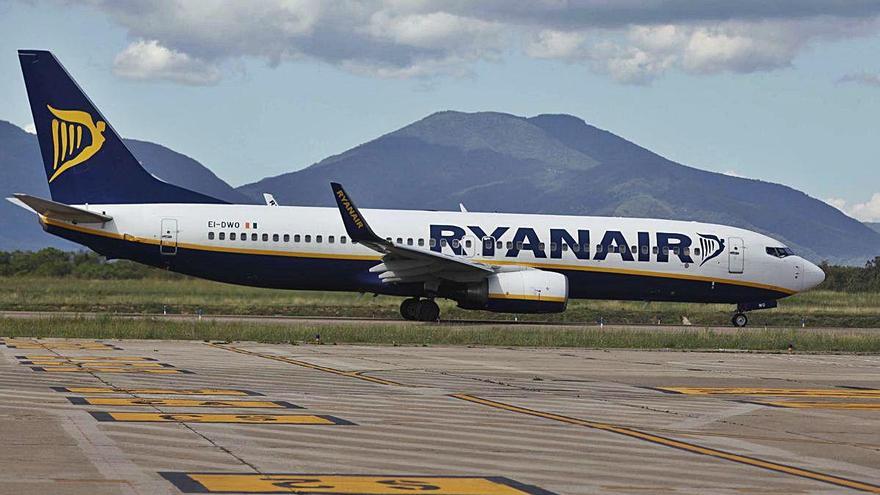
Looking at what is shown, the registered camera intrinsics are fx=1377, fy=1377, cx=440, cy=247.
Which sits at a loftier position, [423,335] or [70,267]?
[70,267]

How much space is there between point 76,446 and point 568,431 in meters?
4.95

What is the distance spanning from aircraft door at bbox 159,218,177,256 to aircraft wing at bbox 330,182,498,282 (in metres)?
4.61

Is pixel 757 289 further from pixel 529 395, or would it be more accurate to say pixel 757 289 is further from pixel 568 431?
pixel 568 431

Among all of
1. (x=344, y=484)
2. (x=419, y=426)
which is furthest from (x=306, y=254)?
(x=344, y=484)

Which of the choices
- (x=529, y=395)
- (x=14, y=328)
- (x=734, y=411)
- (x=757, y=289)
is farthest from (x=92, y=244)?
(x=734, y=411)

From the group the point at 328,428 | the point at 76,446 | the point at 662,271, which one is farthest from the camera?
the point at 662,271

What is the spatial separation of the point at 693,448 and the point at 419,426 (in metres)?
2.83

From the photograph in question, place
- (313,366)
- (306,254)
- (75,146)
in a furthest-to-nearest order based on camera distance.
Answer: (306,254) → (75,146) → (313,366)

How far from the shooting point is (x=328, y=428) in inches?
542

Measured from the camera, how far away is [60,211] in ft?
121

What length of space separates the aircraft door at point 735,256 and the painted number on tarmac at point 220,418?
92.4 ft

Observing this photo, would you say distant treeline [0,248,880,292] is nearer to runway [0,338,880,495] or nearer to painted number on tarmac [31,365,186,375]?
runway [0,338,880,495]

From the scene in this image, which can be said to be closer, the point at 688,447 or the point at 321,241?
the point at 688,447

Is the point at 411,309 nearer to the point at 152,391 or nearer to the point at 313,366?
the point at 313,366
